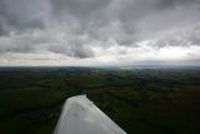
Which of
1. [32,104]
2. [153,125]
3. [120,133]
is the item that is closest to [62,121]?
[120,133]

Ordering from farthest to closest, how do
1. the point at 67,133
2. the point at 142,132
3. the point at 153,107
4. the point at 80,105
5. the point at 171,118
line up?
the point at 153,107, the point at 171,118, the point at 142,132, the point at 80,105, the point at 67,133

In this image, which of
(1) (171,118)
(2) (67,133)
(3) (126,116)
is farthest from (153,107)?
A: (2) (67,133)

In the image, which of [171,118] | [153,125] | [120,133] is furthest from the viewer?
[171,118]

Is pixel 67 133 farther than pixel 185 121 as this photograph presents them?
No

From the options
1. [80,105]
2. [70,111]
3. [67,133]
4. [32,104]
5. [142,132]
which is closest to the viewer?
[67,133]

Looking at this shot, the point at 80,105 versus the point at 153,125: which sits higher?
the point at 80,105

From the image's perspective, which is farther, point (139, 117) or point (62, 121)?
point (139, 117)

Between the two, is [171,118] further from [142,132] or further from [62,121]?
[62,121]

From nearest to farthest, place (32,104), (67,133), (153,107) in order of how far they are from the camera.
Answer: (67,133)
(153,107)
(32,104)

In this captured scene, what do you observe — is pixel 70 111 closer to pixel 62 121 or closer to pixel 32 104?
pixel 62 121
